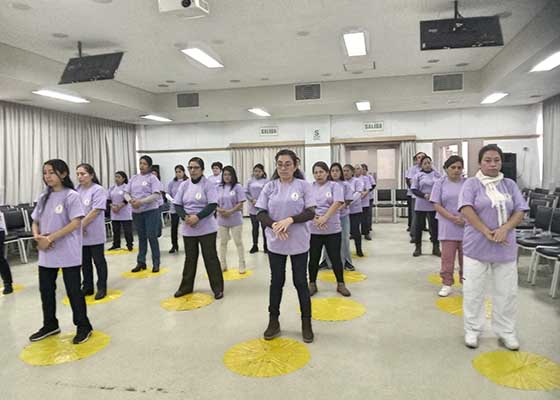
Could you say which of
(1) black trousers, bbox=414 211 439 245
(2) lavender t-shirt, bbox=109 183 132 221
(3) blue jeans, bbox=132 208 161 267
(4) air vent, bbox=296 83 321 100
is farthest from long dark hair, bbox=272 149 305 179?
(4) air vent, bbox=296 83 321 100

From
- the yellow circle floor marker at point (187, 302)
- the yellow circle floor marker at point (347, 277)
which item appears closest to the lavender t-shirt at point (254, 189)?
the yellow circle floor marker at point (347, 277)

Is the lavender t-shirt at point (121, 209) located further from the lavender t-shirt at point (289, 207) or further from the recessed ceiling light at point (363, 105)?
the recessed ceiling light at point (363, 105)

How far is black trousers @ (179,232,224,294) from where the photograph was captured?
441 centimetres

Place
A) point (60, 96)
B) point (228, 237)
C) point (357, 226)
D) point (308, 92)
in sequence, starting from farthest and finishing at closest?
point (308, 92), point (60, 96), point (357, 226), point (228, 237)

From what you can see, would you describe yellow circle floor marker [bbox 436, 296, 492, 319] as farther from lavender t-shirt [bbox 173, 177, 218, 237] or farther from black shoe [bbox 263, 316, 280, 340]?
lavender t-shirt [bbox 173, 177, 218, 237]

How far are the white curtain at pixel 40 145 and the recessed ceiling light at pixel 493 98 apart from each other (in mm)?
10024

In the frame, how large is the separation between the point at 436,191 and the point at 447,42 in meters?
1.78

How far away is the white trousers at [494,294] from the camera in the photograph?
9.62 feet

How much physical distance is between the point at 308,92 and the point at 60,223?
22.1 ft

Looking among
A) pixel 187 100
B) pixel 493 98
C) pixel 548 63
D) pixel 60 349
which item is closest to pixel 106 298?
pixel 60 349

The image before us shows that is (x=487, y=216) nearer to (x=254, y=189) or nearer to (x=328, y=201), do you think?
(x=328, y=201)

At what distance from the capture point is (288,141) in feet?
39.2

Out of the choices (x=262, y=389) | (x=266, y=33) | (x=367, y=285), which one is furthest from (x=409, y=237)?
(x=262, y=389)

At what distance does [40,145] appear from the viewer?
8.58 meters
